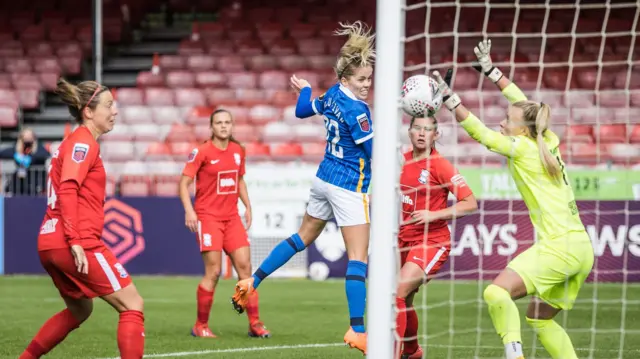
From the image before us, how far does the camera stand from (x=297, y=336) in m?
8.44

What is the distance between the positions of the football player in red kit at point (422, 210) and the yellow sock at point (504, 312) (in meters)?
0.72

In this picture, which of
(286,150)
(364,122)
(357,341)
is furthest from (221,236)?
(286,150)

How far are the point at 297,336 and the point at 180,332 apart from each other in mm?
1054

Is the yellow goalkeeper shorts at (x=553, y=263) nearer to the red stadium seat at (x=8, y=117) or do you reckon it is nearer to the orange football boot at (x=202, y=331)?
the orange football boot at (x=202, y=331)

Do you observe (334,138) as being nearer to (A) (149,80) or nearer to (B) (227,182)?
(B) (227,182)

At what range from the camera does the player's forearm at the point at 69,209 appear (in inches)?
210

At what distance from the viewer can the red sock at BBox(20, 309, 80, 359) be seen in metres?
5.86

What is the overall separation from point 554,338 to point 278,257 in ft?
6.47

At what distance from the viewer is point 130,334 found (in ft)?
17.9

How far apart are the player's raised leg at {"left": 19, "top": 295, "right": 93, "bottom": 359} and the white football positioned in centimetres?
226

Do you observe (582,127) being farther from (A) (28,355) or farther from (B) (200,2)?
(A) (28,355)

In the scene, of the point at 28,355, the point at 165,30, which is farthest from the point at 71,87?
the point at 165,30

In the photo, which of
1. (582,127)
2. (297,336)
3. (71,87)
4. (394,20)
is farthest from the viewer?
(582,127)

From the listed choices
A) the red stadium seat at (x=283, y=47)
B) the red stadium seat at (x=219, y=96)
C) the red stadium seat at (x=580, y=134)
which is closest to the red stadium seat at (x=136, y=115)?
the red stadium seat at (x=219, y=96)
